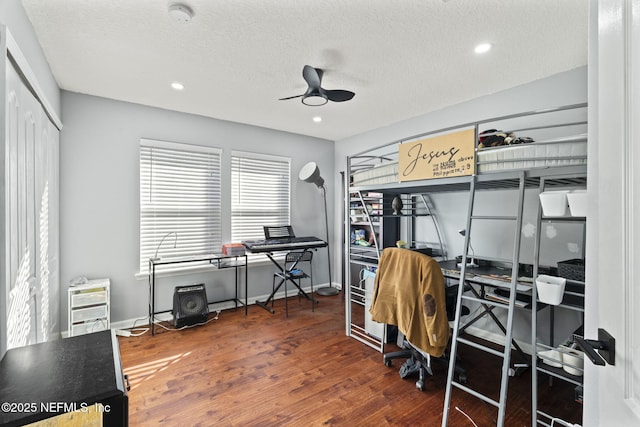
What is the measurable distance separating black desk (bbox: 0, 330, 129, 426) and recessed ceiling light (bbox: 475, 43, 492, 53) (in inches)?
113

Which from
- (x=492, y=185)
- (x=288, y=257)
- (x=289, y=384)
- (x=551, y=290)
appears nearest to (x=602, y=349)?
(x=551, y=290)

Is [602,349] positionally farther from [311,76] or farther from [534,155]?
[311,76]

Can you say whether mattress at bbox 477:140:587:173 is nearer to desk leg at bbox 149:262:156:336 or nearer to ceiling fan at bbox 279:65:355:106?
ceiling fan at bbox 279:65:355:106

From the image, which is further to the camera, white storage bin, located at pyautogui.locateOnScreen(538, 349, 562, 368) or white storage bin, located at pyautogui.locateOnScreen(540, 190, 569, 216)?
white storage bin, located at pyautogui.locateOnScreen(538, 349, 562, 368)

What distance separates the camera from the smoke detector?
1683 mm

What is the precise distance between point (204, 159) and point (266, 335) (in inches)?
93.4

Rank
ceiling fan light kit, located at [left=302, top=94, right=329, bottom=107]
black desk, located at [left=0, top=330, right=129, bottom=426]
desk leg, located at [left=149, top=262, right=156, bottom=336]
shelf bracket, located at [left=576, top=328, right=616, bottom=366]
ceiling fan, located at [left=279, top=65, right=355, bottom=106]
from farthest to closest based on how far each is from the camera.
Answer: desk leg, located at [left=149, top=262, right=156, bottom=336]
ceiling fan light kit, located at [left=302, top=94, right=329, bottom=107]
ceiling fan, located at [left=279, top=65, right=355, bottom=106]
black desk, located at [left=0, top=330, right=129, bottom=426]
shelf bracket, located at [left=576, top=328, right=616, bottom=366]

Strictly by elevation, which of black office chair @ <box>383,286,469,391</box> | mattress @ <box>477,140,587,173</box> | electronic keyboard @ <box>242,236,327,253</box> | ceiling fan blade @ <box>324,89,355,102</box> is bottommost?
black office chair @ <box>383,286,469,391</box>

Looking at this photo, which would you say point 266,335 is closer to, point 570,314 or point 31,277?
point 31,277

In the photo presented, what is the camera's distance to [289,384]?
89.1 inches

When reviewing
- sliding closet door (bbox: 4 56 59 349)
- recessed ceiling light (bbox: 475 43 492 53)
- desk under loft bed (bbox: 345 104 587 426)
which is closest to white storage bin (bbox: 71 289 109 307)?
sliding closet door (bbox: 4 56 59 349)

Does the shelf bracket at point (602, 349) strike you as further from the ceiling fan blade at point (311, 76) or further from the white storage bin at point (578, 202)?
the ceiling fan blade at point (311, 76)

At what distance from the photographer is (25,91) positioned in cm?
174

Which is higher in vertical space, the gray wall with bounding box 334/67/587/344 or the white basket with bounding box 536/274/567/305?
the gray wall with bounding box 334/67/587/344
